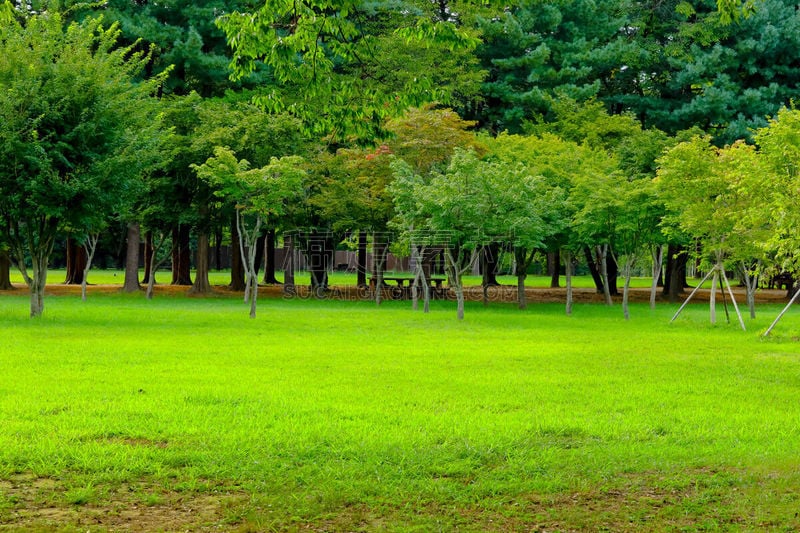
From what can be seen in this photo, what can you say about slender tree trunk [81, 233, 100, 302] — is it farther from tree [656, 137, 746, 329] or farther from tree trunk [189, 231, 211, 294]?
tree [656, 137, 746, 329]

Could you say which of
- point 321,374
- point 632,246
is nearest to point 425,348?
point 321,374

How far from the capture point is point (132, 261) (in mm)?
31344

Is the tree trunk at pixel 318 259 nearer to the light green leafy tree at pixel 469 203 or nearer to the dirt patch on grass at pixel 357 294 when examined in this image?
the dirt patch on grass at pixel 357 294

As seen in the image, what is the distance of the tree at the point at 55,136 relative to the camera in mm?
17078

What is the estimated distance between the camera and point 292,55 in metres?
6.69

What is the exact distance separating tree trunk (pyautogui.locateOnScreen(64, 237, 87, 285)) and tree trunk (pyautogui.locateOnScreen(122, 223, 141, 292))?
5.30 m

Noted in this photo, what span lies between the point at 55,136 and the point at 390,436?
13790 mm

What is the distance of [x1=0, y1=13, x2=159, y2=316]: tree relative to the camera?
1708 centimetres

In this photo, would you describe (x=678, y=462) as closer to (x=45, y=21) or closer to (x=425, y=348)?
(x=425, y=348)

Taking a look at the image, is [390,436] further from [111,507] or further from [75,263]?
[75,263]

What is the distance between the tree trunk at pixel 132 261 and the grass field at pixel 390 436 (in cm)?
1712

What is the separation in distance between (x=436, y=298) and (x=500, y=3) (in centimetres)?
2526

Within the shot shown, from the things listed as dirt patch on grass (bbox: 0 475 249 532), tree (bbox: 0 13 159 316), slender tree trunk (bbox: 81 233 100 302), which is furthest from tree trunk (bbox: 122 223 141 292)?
dirt patch on grass (bbox: 0 475 249 532)

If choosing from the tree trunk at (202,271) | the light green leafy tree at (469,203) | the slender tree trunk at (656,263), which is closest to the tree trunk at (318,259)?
the tree trunk at (202,271)
